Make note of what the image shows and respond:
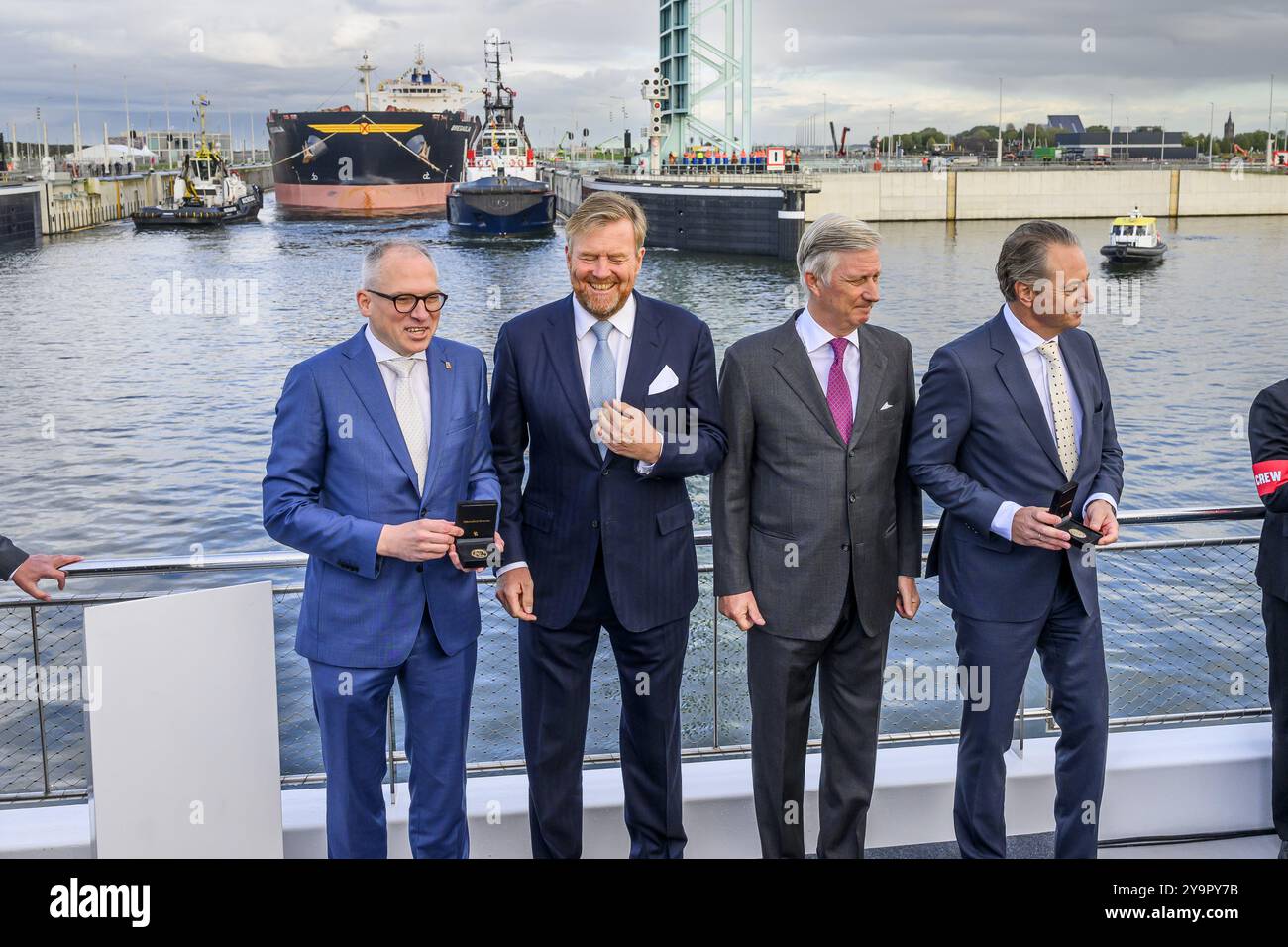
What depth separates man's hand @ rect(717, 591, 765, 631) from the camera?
3.18 meters

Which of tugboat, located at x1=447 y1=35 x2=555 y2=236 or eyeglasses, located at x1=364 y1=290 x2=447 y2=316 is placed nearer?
eyeglasses, located at x1=364 y1=290 x2=447 y2=316

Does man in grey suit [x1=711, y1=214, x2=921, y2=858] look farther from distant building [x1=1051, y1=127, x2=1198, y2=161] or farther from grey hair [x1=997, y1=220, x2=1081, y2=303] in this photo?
distant building [x1=1051, y1=127, x2=1198, y2=161]

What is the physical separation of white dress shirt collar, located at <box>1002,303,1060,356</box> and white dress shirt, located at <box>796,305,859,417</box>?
1.35ft

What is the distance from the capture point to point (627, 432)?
2.85 meters

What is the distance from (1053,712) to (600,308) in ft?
5.46

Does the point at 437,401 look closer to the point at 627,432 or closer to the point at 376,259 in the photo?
the point at 376,259

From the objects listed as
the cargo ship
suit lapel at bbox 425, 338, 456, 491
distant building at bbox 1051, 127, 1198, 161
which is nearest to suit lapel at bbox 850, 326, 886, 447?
suit lapel at bbox 425, 338, 456, 491

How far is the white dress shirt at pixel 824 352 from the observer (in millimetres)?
3188

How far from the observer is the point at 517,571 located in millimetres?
3092

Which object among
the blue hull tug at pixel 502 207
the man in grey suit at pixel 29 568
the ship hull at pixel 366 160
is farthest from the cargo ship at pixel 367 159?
the man in grey suit at pixel 29 568

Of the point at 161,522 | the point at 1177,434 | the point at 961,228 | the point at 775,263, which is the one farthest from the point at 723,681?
the point at 961,228

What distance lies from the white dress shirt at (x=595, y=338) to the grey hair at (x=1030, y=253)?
3.12 ft

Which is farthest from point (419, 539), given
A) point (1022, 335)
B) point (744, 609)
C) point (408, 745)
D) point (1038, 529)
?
point (1022, 335)

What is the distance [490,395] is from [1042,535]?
146cm
